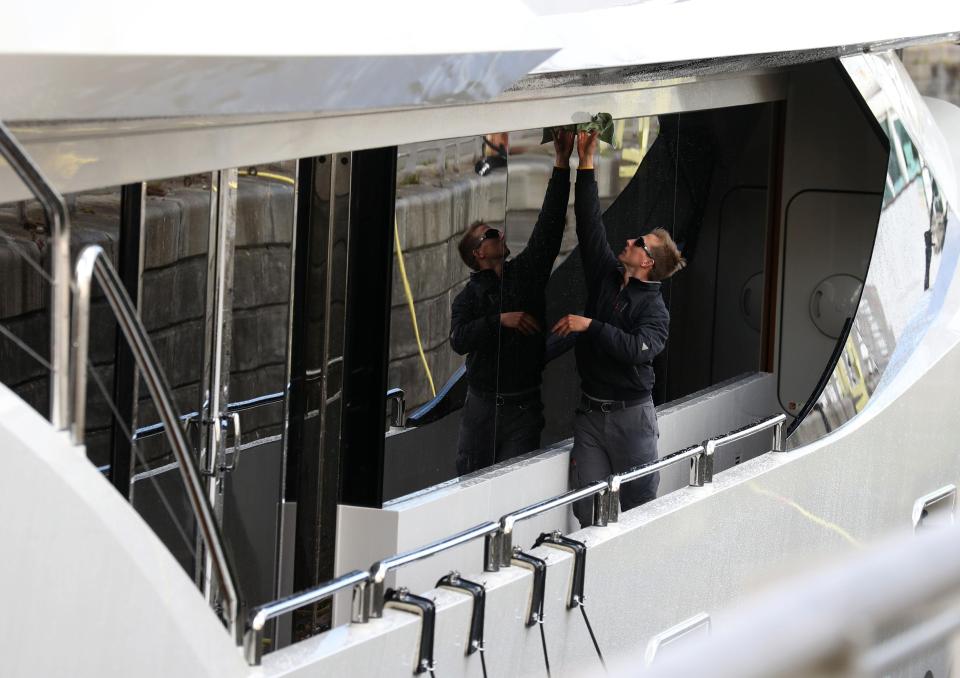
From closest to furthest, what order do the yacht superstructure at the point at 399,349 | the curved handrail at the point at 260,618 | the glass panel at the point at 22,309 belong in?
1. the yacht superstructure at the point at 399,349
2. the curved handrail at the point at 260,618
3. the glass panel at the point at 22,309

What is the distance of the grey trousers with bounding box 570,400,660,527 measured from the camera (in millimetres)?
4668

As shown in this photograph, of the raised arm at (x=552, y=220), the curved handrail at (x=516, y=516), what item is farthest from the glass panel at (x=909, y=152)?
the curved handrail at (x=516, y=516)

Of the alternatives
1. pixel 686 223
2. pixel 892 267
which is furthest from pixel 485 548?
pixel 892 267

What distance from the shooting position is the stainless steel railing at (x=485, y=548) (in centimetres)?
279

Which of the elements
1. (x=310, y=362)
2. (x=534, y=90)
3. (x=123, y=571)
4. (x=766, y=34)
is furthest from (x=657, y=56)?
(x=123, y=571)

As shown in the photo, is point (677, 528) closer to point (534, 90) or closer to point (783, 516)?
point (783, 516)

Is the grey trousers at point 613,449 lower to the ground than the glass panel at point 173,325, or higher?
lower

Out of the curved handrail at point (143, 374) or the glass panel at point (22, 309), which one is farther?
the glass panel at point (22, 309)

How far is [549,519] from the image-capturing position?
15.1 feet

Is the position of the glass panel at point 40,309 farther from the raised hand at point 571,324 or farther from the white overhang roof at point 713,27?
the raised hand at point 571,324

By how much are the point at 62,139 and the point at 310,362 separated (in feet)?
4.34

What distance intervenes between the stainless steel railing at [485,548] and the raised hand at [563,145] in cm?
106

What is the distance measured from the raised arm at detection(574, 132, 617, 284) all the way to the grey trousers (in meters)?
0.50

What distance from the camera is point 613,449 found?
470 centimetres
